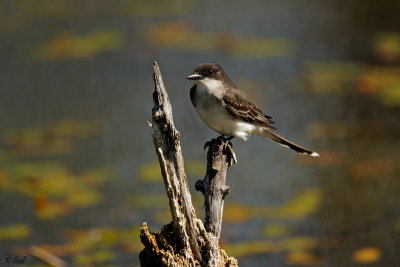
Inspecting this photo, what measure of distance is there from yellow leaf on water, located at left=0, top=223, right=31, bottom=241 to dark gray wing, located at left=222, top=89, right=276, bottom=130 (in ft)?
7.76

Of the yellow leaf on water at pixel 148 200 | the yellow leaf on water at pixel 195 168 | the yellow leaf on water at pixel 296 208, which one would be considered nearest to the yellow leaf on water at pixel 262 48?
the yellow leaf on water at pixel 195 168

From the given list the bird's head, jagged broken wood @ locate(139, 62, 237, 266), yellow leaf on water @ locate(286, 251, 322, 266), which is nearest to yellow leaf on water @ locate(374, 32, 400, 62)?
yellow leaf on water @ locate(286, 251, 322, 266)

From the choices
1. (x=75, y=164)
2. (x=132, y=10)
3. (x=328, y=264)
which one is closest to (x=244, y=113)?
(x=328, y=264)

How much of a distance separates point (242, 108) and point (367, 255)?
1.90m

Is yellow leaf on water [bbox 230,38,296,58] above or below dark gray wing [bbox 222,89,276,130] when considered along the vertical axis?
above

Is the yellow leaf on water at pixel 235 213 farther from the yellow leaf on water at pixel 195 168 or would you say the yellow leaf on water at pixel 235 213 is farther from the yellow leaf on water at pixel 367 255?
the yellow leaf on water at pixel 367 255

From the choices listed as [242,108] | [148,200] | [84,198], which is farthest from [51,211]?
[242,108]

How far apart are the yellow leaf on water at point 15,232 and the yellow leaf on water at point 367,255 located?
Answer: 3052 millimetres

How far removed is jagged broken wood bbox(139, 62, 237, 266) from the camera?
4625mm

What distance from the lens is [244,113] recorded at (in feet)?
22.5

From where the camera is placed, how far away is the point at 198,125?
10180 millimetres

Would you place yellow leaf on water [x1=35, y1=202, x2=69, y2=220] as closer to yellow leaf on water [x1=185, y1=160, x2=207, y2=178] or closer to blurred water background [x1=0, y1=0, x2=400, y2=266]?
blurred water background [x1=0, y1=0, x2=400, y2=266]

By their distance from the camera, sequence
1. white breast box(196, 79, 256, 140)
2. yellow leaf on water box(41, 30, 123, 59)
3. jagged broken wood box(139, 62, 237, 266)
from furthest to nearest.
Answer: yellow leaf on water box(41, 30, 123, 59) < white breast box(196, 79, 256, 140) < jagged broken wood box(139, 62, 237, 266)

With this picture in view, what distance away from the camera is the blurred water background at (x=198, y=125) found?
25.6 ft
